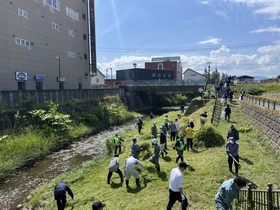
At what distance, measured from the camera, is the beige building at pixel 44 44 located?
28.8 meters

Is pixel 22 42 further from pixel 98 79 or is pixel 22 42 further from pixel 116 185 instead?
pixel 98 79

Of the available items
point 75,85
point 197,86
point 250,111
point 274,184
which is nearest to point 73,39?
point 75,85

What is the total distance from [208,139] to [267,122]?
4.02m

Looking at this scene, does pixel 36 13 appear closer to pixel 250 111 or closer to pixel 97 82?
pixel 250 111

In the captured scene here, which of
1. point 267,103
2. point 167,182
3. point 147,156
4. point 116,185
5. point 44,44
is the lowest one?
point 116,185

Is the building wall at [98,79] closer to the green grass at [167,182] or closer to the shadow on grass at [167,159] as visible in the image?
the green grass at [167,182]

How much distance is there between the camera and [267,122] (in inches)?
587

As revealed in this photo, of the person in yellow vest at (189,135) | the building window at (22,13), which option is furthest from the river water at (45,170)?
the building window at (22,13)

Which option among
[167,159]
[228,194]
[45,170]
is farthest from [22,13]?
[228,194]

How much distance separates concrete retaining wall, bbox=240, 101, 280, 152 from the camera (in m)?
13.0

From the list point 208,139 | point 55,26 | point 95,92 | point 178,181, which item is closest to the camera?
point 178,181

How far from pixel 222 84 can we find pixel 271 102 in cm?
2203

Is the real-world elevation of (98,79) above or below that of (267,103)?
above

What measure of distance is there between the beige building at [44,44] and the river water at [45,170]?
14075mm
